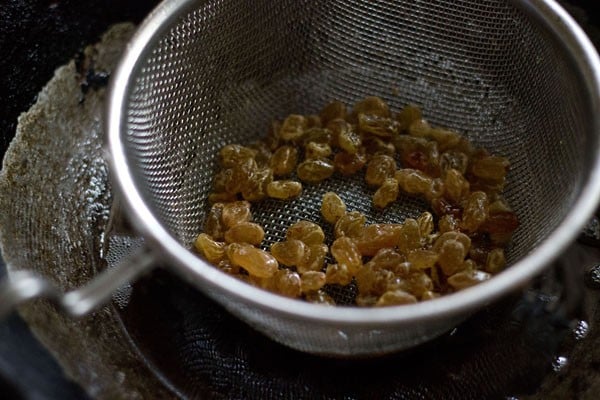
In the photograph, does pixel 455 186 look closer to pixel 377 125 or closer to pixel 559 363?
pixel 377 125

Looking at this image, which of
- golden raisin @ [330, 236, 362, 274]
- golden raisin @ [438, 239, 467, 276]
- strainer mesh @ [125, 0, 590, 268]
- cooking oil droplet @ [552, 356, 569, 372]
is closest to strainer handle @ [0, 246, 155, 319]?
strainer mesh @ [125, 0, 590, 268]

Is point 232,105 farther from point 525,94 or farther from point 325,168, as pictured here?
point 525,94

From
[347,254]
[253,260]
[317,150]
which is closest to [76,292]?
[253,260]

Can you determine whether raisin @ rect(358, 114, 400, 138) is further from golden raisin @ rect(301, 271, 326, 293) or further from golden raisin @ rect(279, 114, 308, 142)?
golden raisin @ rect(301, 271, 326, 293)

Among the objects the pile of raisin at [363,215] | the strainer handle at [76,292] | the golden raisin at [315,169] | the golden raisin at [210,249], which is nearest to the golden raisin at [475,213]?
the pile of raisin at [363,215]

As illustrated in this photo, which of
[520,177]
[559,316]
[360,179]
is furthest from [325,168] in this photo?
[559,316]

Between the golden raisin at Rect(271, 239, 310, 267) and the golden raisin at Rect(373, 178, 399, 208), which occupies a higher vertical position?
the golden raisin at Rect(373, 178, 399, 208)
